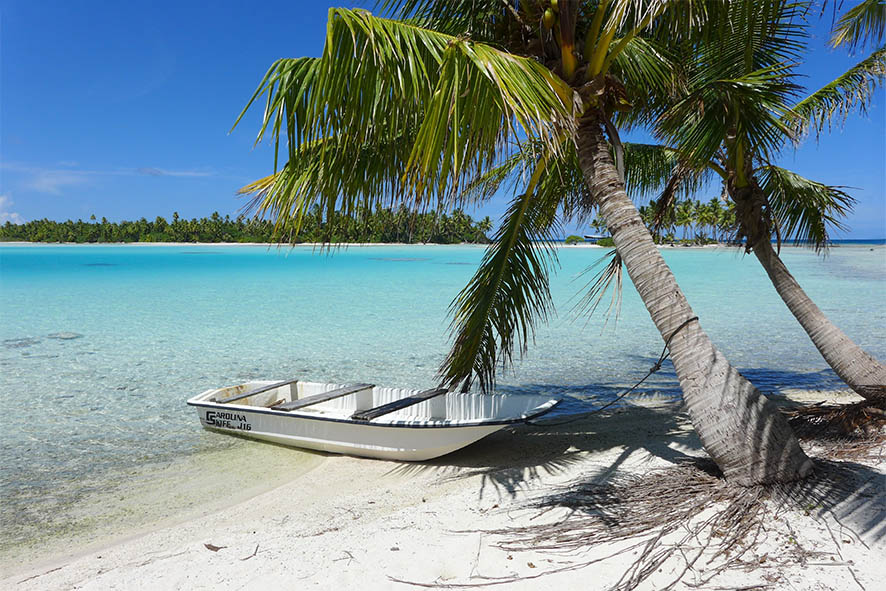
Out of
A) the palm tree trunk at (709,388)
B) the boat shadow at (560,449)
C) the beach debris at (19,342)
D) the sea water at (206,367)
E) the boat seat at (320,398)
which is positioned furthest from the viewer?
the beach debris at (19,342)

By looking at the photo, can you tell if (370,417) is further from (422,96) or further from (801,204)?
(801,204)

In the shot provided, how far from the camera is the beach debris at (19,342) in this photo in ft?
42.6

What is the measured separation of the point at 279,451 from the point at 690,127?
526 centimetres

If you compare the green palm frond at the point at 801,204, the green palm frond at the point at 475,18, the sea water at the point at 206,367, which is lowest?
the sea water at the point at 206,367

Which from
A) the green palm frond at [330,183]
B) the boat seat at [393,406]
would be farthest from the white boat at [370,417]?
the green palm frond at [330,183]

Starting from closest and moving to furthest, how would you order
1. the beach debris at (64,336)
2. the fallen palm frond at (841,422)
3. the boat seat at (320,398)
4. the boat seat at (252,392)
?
the fallen palm frond at (841,422)
the boat seat at (320,398)
the boat seat at (252,392)
the beach debris at (64,336)

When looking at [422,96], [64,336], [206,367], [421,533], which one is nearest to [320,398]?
[421,533]

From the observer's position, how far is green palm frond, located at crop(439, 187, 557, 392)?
5.70m

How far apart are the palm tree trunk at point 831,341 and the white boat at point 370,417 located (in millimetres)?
2568

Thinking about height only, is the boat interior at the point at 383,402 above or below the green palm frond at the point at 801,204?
below

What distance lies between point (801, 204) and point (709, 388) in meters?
4.21

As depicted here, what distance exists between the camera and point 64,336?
566 inches

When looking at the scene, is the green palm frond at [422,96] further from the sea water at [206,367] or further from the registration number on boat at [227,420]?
the registration number on boat at [227,420]

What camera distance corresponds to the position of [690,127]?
503 cm
